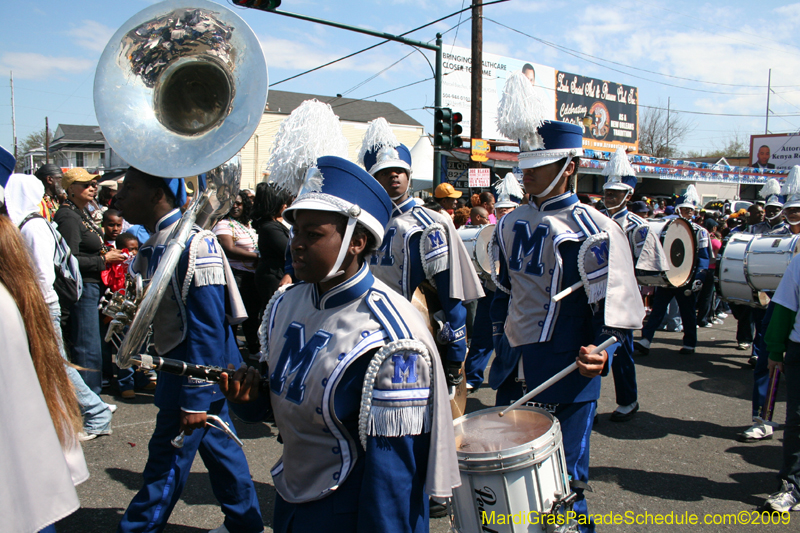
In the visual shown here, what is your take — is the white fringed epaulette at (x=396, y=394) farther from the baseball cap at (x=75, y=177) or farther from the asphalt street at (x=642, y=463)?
the baseball cap at (x=75, y=177)

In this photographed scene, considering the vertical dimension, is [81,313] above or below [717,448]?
above

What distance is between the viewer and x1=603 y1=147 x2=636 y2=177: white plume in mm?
7410

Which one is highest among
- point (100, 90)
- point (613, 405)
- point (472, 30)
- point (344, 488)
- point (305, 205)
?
point (472, 30)

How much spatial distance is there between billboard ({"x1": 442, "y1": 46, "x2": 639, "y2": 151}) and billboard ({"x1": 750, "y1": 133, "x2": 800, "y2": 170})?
1646cm

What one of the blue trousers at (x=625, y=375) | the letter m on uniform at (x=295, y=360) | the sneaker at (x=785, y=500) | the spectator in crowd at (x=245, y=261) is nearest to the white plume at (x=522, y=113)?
the letter m on uniform at (x=295, y=360)

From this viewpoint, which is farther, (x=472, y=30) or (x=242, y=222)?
(x=472, y=30)

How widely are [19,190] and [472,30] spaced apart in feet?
43.5

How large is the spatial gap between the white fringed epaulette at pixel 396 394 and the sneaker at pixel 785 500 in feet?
10.5

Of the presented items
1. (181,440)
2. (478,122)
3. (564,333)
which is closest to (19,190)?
(181,440)

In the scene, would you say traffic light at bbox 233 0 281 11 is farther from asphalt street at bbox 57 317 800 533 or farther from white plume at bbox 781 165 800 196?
white plume at bbox 781 165 800 196

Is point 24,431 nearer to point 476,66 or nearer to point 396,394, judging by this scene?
point 396,394

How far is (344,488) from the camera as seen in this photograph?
5.93 ft

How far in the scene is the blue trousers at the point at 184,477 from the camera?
292 centimetres

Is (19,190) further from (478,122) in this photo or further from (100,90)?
(478,122)
